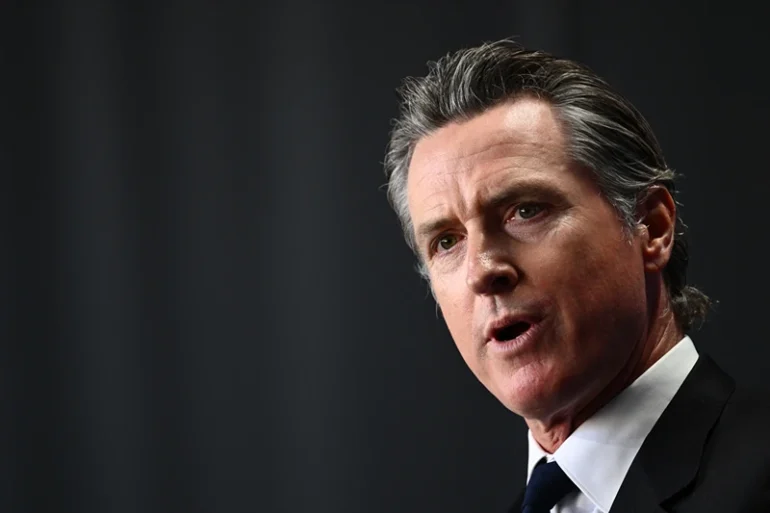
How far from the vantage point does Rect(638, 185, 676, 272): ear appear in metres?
1.45

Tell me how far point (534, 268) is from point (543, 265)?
14mm

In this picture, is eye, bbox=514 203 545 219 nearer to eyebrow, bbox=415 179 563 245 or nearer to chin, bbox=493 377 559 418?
eyebrow, bbox=415 179 563 245

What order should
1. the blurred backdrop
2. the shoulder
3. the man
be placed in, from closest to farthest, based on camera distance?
the shoulder < the man < the blurred backdrop

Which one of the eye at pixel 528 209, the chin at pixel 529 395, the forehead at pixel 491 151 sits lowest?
the chin at pixel 529 395

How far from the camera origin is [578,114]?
1437 mm

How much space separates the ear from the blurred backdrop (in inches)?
28.0

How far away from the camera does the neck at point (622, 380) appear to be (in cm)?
142

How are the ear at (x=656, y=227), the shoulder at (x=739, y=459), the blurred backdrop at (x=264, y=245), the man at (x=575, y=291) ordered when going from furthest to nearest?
the blurred backdrop at (x=264, y=245) → the ear at (x=656, y=227) → the man at (x=575, y=291) → the shoulder at (x=739, y=459)

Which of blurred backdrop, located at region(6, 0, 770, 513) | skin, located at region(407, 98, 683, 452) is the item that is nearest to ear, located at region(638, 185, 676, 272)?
skin, located at region(407, 98, 683, 452)

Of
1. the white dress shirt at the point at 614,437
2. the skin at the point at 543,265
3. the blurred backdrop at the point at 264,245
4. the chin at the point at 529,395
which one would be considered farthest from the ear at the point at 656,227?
the blurred backdrop at the point at 264,245

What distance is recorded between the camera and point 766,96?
2111 millimetres

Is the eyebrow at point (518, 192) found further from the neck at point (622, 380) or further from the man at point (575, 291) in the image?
the neck at point (622, 380)

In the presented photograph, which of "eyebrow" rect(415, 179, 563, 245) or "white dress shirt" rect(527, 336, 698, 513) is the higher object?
"eyebrow" rect(415, 179, 563, 245)

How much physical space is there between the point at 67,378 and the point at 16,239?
357mm
